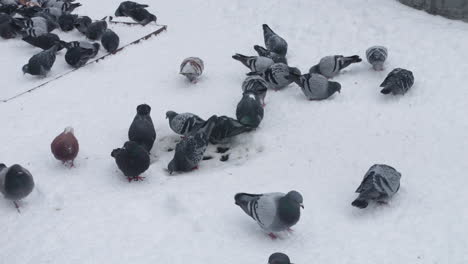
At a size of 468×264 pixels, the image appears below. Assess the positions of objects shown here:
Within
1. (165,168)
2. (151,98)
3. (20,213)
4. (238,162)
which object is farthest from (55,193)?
(151,98)

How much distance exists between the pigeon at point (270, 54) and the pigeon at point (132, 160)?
112 inches

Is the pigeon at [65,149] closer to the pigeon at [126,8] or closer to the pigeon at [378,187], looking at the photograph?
the pigeon at [378,187]

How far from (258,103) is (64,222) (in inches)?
99.5

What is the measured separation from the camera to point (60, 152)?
4.82 metres

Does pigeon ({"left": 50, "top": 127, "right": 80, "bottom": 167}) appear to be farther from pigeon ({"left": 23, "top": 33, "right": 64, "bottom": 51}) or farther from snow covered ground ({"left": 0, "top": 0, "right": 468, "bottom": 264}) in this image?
pigeon ({"left": 23, "top": 33, "right": 64, "bottom": 51})

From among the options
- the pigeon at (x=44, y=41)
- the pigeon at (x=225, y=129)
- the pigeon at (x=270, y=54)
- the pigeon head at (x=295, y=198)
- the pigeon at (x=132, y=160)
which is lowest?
the pigeon at (x=44, y=41)

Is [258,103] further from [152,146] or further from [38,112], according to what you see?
[38,112]

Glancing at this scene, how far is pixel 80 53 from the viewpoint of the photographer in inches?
280

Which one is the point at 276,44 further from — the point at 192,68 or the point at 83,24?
the point at 83,24

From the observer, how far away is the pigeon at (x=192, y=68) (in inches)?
257

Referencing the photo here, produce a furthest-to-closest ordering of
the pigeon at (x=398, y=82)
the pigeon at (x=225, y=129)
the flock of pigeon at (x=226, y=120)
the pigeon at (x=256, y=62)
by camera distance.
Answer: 1. the pigeon at (x=256, y=62)
2. the pigeon at (x=398, y=82)
3. the pigeon at (x=225, y=129)
4. the flock of pigeon at (x=226, y=120)

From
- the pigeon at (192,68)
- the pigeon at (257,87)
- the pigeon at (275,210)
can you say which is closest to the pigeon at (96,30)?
the pigeon at (192,68)

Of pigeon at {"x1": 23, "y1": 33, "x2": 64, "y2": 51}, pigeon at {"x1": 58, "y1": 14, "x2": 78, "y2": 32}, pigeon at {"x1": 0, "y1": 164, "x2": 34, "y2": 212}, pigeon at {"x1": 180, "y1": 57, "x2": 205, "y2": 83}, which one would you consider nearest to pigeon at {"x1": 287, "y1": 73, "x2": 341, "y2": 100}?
pigeon at {"x1": 180, "y1": 57, "x2": 205, "y2": 83}

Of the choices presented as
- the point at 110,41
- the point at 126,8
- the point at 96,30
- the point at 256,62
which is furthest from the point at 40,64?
the point at 256,62
